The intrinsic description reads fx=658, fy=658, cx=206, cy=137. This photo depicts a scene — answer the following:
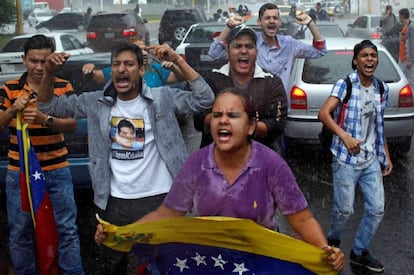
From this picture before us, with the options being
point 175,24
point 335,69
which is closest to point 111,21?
point 175,24

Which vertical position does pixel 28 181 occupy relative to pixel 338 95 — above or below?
below

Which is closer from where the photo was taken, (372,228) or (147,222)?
(147,222)

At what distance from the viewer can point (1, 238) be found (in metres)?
5.77

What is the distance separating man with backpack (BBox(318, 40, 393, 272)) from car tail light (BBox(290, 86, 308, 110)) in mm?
2852

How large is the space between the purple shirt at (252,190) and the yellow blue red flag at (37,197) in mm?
1416

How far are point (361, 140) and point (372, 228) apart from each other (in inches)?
25.6

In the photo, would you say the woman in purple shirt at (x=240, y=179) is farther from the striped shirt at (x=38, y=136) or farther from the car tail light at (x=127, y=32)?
the car tail light at (x=127, y=32)

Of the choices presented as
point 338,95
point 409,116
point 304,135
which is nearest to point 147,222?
point 338,95

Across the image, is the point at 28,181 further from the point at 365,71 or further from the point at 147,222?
the point at 365,71

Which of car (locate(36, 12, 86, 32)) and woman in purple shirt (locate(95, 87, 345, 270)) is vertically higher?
car (locate(36, 12, 86, 32))

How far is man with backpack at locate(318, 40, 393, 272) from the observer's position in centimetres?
466

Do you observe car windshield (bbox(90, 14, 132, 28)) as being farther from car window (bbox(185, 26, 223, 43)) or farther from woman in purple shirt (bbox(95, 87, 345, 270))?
woman in purple shirt (bbox(95, 87, 345, 270))

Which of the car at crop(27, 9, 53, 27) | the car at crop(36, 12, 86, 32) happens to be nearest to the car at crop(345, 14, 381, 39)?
the car at crop(36, 12, 86, 32)

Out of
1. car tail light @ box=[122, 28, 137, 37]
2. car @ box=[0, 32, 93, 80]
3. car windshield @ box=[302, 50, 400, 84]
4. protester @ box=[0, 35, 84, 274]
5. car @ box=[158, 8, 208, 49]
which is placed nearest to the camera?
protester @ box=[0, 35, 84, 274]
